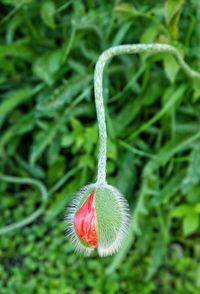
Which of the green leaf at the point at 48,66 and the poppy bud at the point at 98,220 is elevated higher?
the poppy bud at the point at 98,220

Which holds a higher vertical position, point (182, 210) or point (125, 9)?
point (125, 9)

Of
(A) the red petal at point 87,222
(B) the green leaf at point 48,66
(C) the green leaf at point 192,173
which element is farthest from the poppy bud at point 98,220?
(B) the green leaf at point 48,66

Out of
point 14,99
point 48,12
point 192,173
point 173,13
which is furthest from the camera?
point 14,99

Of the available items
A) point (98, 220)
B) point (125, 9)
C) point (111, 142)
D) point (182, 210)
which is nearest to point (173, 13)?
point (125, 9)

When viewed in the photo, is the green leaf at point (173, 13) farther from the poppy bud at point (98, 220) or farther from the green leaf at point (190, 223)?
the poppy bud at point (98, 220)

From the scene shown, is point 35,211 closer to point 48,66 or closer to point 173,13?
point 48,66

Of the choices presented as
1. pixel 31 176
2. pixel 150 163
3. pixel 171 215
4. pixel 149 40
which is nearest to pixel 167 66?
pixel 149 40

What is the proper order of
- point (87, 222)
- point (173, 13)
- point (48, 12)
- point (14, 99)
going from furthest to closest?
point (14, 99) < point (48, 12) < point (173, 13) < point (87, 222)

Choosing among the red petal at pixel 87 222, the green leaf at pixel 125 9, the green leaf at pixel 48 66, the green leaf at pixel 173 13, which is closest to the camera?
the red petal at pixel 87 222
